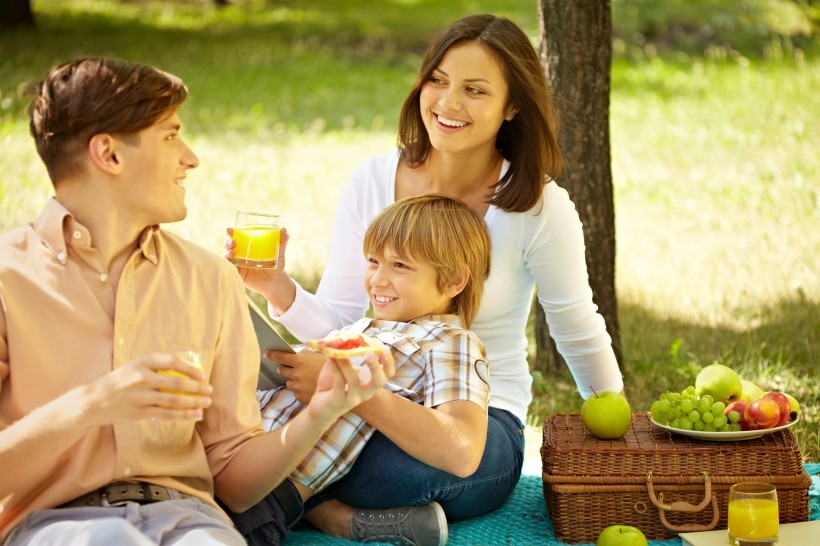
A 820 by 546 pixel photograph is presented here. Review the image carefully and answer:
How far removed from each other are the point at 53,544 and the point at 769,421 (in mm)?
2325

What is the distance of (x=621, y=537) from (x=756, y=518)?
41 cm

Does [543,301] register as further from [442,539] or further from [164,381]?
[164,381]

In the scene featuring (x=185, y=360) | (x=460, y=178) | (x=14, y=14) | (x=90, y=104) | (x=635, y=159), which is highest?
(x=90, y=104)

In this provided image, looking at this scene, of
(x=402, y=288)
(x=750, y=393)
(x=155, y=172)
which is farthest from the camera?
(x=750, y=393)

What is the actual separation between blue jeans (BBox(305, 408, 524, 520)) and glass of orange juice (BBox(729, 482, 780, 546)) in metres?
0.79

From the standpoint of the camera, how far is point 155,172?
2.88 m

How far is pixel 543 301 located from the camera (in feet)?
14.2

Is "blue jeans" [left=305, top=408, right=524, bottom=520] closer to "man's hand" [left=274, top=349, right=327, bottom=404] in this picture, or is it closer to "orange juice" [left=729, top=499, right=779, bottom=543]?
"man's hand" [left=274, top=349, right=327, bottom=404]

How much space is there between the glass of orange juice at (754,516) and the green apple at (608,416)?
1.53 feet

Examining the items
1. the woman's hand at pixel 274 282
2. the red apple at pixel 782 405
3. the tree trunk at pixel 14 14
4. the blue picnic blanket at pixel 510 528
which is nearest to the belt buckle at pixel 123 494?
the blue picnic blanket at pixel 510 528

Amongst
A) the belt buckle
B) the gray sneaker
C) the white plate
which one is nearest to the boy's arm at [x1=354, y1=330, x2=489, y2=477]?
the gray sneaker

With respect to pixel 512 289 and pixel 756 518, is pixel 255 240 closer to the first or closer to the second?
pixel 512 289

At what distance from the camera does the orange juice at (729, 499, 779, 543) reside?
3512mm

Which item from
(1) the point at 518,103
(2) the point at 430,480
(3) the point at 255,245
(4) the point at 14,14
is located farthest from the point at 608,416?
Answer: (4) the point at 14,14
